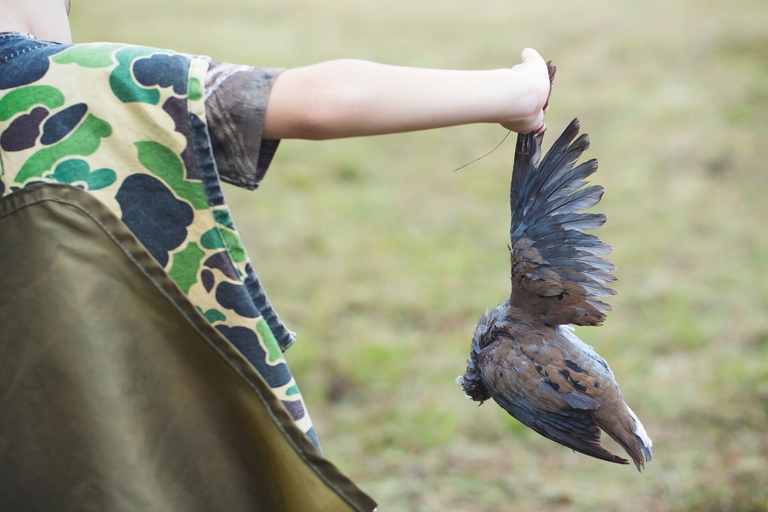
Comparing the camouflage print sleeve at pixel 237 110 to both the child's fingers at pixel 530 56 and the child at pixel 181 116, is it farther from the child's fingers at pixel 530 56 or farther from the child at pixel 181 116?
the child's fingers at pixel 530 56

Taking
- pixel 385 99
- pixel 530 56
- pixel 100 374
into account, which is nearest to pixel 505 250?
pixel 530 56

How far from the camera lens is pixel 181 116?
3.09ft

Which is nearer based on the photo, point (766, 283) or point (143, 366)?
point (143, 366)

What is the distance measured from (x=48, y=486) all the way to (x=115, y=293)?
258 mm

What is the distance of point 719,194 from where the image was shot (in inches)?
170

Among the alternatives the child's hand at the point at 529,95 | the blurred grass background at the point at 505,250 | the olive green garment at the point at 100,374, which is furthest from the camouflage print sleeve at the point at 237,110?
the blurred grass background at the point at 505,250

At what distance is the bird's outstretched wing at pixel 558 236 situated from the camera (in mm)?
1083

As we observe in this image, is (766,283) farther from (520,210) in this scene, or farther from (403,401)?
(520,210)

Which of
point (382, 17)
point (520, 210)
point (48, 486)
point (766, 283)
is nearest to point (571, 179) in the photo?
point (520, 210)

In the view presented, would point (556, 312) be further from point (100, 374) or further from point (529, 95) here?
point (100, 374)

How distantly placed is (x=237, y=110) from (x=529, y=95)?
395 millimetres

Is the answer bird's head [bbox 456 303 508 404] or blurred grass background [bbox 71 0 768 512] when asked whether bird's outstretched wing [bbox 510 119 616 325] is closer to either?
bird's head [bbox 456 303 508 404]

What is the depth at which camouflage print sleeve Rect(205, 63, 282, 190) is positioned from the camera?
94 centimetres

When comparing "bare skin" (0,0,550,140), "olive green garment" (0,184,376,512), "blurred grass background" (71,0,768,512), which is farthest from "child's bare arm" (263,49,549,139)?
"blurred grass background" (71,0,768,512)
